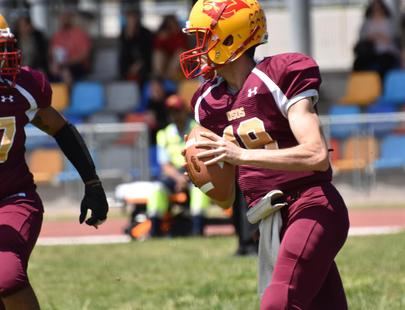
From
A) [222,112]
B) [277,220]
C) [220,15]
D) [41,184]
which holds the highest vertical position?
[220,15]

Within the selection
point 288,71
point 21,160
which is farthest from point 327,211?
point 21,160

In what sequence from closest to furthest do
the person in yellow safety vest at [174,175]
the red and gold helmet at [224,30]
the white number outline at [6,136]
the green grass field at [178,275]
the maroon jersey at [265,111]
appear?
the maroon jersey at [265,111], the red and gold helmet at [224,30], the white number outline at [6,136], the green grass field at [178,275], the person in yellow safety vest at [174,175]

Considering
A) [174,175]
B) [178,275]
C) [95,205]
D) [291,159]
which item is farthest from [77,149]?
[174,175]

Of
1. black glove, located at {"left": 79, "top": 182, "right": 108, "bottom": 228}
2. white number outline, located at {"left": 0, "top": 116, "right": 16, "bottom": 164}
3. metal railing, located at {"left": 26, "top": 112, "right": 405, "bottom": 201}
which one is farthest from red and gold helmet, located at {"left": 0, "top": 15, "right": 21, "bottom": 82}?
metal railing, located at {"left": 26, "top": 112, "right": 405, "bottom": 201}

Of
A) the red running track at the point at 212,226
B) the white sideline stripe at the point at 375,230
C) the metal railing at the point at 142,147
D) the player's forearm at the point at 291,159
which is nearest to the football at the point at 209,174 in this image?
the player's forearm at the point at 291,159

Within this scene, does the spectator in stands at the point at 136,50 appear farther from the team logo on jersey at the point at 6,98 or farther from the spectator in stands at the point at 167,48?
the team logo on jersey at the point at 6,98

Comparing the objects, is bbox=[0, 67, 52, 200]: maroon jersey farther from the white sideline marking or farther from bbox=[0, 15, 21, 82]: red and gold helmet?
the white sideline marking

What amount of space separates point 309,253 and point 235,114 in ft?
2.38

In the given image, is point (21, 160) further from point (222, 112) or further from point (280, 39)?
point (280, 39)

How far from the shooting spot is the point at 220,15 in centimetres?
493

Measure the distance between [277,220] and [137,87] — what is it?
39.2ft

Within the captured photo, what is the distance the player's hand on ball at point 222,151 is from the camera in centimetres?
453

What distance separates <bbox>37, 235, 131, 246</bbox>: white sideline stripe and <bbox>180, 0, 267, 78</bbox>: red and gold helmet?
6.86 metres

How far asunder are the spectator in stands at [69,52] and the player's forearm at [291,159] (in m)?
13.1
